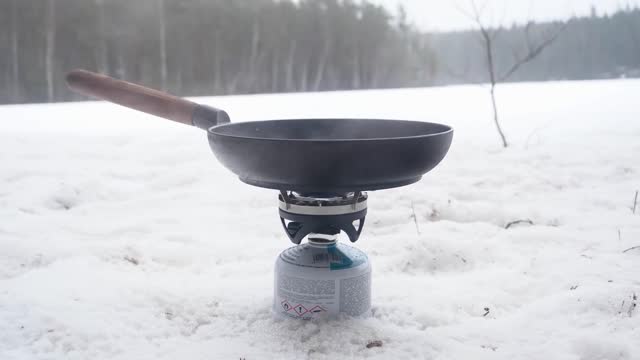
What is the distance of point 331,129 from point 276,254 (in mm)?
562

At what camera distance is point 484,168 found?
Result: 2.91 m

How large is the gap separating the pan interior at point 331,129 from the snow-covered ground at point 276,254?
0.45 meters

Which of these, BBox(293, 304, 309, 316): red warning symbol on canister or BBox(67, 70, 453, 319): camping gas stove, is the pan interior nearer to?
BBox(67, 70, 453, 319): camping gas stove

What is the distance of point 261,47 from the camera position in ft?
22.7

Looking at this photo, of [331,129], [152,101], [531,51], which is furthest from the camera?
[531,51]

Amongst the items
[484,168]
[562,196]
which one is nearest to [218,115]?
[562,196]

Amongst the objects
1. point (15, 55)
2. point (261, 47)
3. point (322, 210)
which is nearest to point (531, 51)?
point (322, 210)

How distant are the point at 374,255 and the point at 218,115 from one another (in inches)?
30.5

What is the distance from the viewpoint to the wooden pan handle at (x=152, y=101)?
1.26 meters

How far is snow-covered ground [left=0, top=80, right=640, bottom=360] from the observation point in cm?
113

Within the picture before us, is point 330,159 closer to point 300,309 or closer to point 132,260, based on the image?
point 300,309

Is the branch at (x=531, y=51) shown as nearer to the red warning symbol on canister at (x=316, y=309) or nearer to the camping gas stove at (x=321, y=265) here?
the camping gas stove at (x=321, y=265)

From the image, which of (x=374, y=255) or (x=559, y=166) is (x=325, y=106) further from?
(x=374, y=255)

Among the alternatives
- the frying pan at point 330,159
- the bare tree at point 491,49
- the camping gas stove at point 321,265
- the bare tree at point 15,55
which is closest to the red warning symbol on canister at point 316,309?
the camping gas stove at point 321,265
